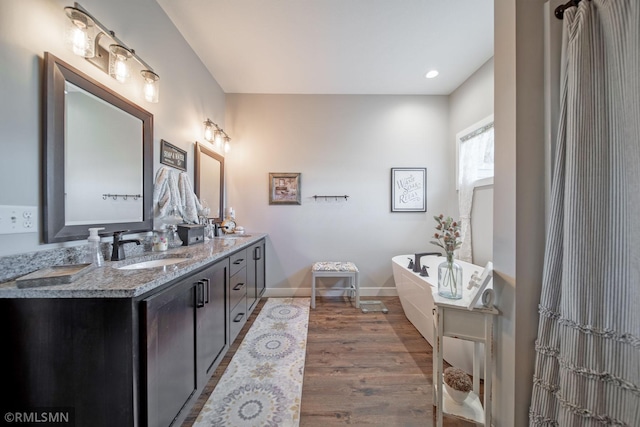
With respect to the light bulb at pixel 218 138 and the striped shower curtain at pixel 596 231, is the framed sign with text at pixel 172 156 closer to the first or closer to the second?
the light bulb at pixel 218 138

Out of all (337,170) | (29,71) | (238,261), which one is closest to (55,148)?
(29,71)

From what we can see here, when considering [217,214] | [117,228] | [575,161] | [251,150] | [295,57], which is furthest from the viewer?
[251,150]

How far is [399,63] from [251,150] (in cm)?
215

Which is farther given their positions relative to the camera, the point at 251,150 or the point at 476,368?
the point at 251,150

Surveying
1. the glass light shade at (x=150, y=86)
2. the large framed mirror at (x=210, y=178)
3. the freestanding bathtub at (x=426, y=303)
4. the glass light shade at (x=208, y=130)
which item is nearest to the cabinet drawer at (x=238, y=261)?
the large framed mirror at (x=210, y=178)

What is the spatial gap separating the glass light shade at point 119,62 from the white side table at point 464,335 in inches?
91.6

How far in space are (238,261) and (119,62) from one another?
158 cm

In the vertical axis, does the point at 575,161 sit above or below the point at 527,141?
below

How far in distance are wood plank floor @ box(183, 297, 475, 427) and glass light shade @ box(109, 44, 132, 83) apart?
6.99ft

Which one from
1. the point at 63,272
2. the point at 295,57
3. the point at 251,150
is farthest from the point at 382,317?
the point at 295,57

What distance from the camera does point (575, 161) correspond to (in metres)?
0.81

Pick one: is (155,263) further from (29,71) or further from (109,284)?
(29,71)

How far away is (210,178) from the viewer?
8.48ft

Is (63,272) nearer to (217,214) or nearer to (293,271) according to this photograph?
(217,214)
